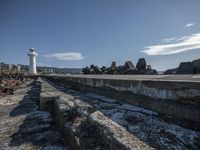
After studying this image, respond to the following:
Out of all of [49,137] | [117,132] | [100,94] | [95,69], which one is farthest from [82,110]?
[95,69]

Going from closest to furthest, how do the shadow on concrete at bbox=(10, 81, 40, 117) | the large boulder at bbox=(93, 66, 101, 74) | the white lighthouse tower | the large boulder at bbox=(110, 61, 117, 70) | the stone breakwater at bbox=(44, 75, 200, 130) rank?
1. the stone breakwater at bbox=(44, 75, 200, 130)
2. the shadow on concrete at bbox=(10, 81, 40, 117)
3. the large boulder at bbox=(110, 61, 117, 70)
4. the large boulder at bbox=(93, 66, 101, 74)
5. the white lighthouse tower

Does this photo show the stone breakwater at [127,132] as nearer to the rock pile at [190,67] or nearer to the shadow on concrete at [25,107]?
the shadow on concrete at [25,107]

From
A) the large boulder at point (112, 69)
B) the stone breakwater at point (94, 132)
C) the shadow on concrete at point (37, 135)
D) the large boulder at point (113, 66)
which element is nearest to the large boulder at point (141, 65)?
the large boulder at point (112, 69)

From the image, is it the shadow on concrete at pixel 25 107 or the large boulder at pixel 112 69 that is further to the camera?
the large boulder at pixel 112 69

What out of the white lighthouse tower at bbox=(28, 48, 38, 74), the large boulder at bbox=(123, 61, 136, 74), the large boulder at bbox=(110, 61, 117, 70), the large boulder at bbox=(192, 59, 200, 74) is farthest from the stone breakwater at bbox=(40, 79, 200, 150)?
the white lighthouse tower at bbox=(28, 48, 38, 74)

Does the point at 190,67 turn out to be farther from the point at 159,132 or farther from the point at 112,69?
the point at 112,69

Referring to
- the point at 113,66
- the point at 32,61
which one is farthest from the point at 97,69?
the point at 32,61

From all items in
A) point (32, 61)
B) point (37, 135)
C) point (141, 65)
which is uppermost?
point (32, 61)

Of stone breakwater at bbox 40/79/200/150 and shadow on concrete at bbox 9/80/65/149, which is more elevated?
stone breakwater at bbox 40/79/200/150

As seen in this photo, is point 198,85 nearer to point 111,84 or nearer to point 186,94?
point 186,94

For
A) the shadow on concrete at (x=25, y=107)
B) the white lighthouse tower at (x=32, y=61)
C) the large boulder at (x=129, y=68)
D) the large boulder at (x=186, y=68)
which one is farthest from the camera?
the white lighthouse tower at (x=32, y=61)

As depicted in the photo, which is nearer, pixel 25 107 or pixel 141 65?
pixel 25 107

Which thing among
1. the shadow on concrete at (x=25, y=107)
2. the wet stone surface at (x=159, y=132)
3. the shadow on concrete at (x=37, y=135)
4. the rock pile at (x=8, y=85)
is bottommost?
the shadow on concrete at (x=37, y=135)

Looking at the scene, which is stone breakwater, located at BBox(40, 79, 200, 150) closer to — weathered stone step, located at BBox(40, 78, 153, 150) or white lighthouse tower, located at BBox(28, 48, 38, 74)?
weathered stone step, located at BBox(40, 78, 153, 150)
